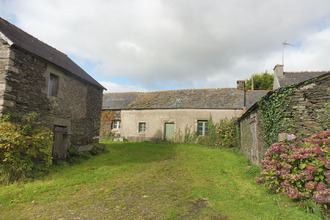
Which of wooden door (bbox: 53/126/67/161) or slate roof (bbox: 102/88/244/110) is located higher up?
slate roof (bbox: 102/88/244/110)

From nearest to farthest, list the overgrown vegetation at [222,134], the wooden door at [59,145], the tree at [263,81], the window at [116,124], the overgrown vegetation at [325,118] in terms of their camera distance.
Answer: the overgrown vegetation at [325,118], the wooden door at [59,145], the overgrown vegetation at [222,134], the window at [116,124], the tree at [263,81]

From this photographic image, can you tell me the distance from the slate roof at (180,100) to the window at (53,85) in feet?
35.0

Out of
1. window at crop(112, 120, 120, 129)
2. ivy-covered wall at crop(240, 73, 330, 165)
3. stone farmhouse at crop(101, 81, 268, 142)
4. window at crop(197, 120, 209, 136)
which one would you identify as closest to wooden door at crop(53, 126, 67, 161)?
ivy-covered wall at crop(240, 73, 330, 165)

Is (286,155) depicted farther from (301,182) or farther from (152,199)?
(152,199)

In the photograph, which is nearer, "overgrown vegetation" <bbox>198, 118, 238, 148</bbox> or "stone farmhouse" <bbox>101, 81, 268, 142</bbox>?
"overgrown vegetation" <bbox>198, 118, 238, 148</bbox>

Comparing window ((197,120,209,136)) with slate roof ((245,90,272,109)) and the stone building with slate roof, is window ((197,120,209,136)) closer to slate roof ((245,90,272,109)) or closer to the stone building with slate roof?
the stone building with slate roof

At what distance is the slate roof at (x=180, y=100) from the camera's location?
18125 millimetres

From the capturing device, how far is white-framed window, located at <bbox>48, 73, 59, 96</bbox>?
9008 millimetres

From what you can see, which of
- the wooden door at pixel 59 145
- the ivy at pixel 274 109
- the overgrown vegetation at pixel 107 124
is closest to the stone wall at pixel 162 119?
the overgrown vegetation at pixel 107 124

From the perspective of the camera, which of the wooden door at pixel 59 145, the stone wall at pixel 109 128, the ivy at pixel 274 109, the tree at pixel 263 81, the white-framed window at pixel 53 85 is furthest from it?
the tree at pixel 263 81

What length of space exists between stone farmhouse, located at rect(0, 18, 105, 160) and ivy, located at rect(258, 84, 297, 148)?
819 centimetres

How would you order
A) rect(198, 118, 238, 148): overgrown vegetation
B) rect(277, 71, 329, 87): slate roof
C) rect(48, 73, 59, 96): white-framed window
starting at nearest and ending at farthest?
rect(48, 73, 59, 96): white-framed window
rect(198, 118, 238, 148): overgrown vegetation
rect(277, 71, 329, 87): slate roof

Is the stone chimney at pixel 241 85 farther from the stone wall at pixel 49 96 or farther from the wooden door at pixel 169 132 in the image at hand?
the stone wall at pixel 49 96

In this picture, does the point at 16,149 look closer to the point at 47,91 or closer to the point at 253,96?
the point at 47,91
